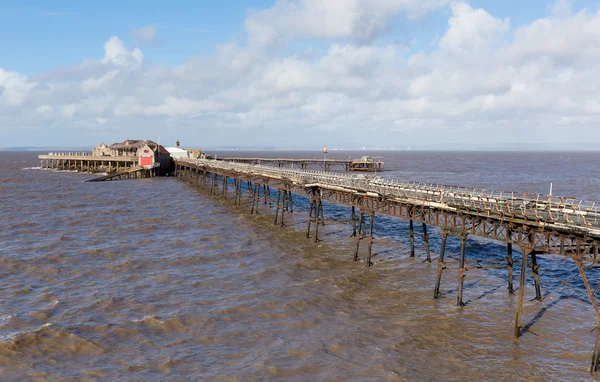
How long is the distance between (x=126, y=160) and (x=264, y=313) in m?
104

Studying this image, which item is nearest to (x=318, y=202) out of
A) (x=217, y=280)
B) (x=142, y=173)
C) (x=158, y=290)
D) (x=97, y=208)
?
(x=217, y=280)

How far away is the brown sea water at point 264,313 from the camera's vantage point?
2005cm

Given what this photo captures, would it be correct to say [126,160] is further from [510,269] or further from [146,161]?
A: [510,269]

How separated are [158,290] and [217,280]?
4.14 metres

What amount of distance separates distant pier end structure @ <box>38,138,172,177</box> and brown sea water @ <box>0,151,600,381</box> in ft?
208

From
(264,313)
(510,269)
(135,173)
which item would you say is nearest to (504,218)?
(510,269)

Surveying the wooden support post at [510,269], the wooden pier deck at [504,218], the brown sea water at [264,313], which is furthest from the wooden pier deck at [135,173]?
the wooden support post at [510,269]

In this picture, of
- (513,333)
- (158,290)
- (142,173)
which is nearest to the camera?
(513,333)

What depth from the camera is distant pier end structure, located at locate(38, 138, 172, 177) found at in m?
108

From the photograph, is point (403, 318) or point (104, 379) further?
point (403, 318)

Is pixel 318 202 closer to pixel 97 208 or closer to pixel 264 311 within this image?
pixel 264 311

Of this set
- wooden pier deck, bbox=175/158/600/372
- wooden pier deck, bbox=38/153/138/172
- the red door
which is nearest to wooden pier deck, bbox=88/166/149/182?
the red door

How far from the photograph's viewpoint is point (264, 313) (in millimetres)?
25906

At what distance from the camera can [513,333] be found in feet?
76.3
